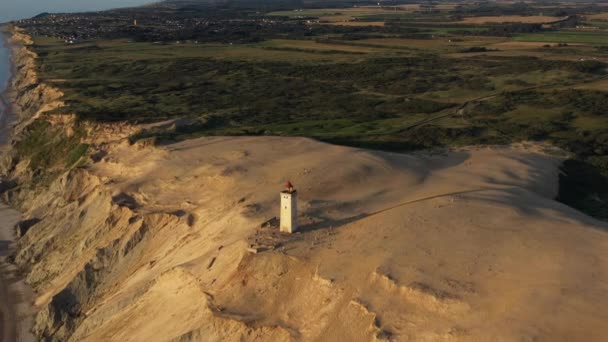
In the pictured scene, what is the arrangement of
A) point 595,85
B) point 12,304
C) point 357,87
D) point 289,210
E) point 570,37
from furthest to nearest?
point 570,37, point 357,87, point 595,85, point 12,304, point 289,210

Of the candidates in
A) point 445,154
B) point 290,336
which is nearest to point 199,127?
point 445,154

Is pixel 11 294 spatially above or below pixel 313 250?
below

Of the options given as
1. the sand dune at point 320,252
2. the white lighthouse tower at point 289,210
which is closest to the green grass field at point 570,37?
the sand dune at point 320,252

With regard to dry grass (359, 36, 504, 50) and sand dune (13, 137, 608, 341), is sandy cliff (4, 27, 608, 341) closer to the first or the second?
sand dune (13, 137, 608, 341)

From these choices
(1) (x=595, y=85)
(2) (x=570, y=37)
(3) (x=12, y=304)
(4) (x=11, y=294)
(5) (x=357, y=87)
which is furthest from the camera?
(2) (x=570, y=37)

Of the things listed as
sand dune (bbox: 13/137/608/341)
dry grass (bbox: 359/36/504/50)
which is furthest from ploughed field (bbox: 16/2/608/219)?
sand dune (bbox: 13/137/608/341)

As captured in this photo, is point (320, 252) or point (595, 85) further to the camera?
point (595, 85)

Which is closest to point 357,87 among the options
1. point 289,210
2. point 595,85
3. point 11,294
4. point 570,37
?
point 595,85

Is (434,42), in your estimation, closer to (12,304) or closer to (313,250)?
(12,304)
